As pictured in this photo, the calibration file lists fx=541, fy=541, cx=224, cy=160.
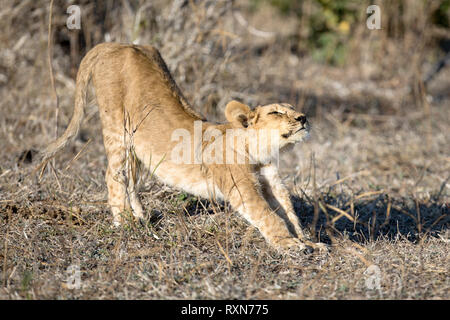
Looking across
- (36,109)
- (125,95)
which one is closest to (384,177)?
(125,95)

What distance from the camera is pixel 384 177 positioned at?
5246 millimetres

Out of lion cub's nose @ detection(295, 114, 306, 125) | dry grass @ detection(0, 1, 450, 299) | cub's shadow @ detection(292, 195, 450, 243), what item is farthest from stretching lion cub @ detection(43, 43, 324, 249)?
cub's shadow @ detection(292, 195, 450, 243)

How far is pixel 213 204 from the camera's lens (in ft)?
13.0

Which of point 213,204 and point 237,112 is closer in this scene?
point 237,112

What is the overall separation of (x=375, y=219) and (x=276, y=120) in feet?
4.22

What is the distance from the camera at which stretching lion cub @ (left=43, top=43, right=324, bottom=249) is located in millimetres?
3307

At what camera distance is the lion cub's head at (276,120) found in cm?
325

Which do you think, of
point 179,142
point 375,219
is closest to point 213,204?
point 179,142

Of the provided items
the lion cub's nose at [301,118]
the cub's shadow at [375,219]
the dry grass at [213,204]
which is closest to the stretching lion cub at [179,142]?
the lion cub's nose at [301,118]

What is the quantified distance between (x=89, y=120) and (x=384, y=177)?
314cm

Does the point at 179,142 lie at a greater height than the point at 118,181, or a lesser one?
greater

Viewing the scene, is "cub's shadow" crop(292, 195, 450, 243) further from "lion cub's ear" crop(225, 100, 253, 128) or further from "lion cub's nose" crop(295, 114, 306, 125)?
"lion cub's ear" crop(225, 100, 253, 128)

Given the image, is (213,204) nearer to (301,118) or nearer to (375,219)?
(301,118)
